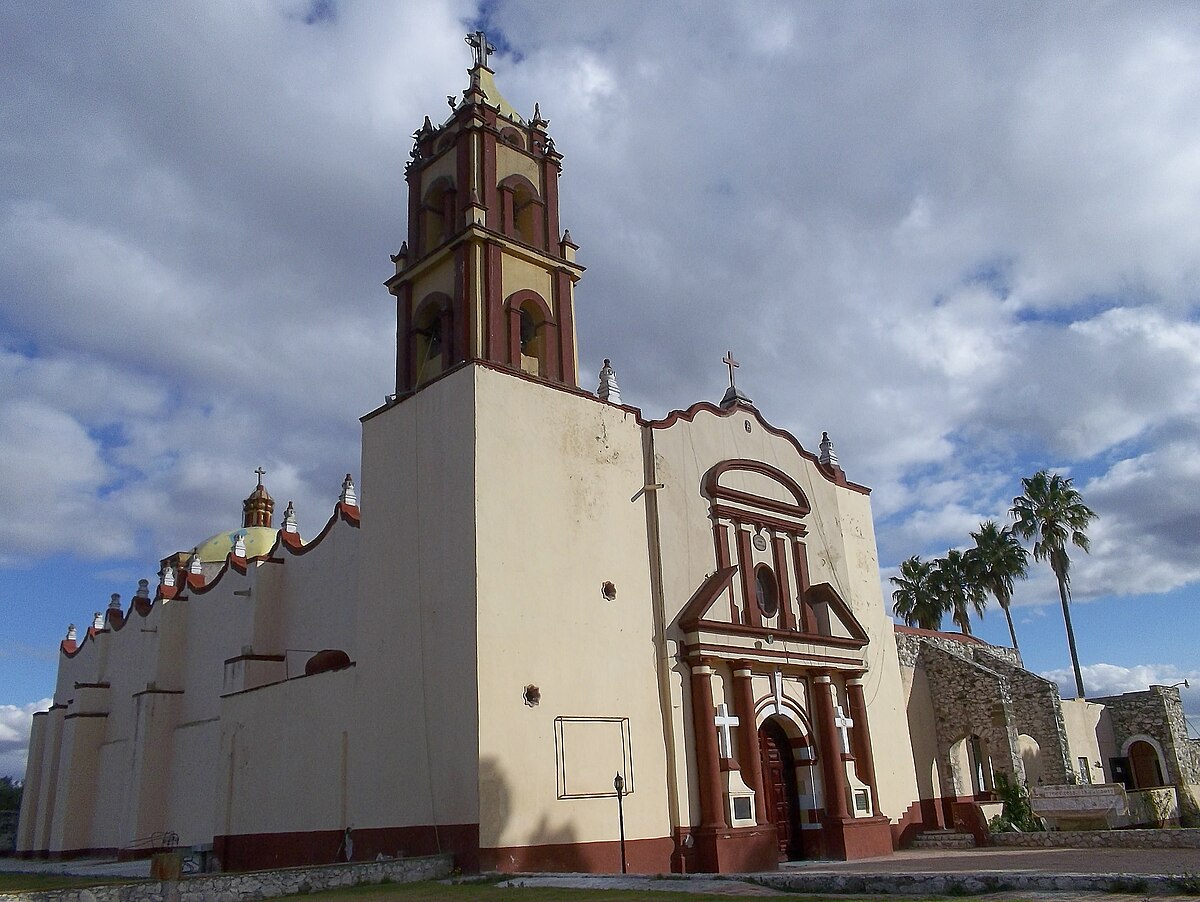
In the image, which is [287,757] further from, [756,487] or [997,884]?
[997,884]

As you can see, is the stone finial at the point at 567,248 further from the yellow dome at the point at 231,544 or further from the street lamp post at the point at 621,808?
the yellow dome at the point at 231,544

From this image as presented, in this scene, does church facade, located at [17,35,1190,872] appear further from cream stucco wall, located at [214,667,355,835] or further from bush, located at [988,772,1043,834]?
bush, located at [988,772,1043,834]

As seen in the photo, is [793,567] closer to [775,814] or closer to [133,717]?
[775,814]

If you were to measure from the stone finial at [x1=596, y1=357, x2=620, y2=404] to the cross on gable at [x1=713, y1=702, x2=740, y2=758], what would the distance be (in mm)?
6313

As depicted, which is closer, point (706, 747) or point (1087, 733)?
point (706, 747)

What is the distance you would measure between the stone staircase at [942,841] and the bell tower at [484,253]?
12961 millimetres

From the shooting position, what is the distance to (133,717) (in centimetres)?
2838

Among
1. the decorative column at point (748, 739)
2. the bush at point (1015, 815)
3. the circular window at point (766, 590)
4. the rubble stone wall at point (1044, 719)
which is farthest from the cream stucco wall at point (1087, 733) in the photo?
the decorative column at point (748, 739)

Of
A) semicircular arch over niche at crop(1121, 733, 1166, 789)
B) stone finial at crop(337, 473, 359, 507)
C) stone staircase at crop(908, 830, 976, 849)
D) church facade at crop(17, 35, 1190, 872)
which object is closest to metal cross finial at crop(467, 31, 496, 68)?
church facade at crop(17, 35, 1190, 872)

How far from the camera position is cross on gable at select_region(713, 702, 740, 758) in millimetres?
18453

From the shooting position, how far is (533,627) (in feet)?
54.3

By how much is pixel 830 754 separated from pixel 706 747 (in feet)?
12.1

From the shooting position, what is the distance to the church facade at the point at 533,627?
1620cm

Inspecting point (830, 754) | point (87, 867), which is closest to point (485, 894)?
point (830, 754)
